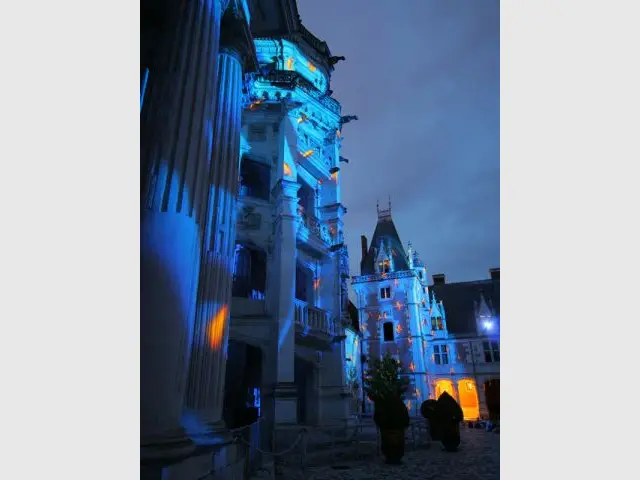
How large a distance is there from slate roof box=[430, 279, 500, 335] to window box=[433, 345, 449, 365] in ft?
5.17

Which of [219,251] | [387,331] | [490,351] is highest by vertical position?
[219,251]

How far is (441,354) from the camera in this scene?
27531 millimetres

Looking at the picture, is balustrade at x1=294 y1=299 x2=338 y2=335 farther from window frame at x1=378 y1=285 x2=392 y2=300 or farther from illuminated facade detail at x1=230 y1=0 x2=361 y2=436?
window frame at x1=378 y1=285 x2=392 y2=300

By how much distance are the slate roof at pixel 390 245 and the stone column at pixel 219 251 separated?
946 inches

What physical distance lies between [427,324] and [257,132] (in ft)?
67.0

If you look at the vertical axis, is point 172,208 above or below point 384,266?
below

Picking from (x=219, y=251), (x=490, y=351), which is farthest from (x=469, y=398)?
(x=219, y=251)

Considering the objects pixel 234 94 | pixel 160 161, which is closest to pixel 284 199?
pixel 234 94

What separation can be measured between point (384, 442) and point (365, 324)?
789 inches

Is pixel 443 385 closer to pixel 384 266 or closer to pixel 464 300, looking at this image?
pixel 464 300

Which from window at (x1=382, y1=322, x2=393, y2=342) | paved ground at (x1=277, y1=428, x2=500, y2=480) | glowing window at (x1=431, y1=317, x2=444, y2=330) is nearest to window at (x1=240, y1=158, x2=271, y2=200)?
paved ground at (x1=277, y1=428, x2=500, y2=480)

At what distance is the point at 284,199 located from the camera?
471 inches

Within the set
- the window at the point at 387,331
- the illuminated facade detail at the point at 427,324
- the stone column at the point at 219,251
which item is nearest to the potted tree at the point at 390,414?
the stone column at the point at 219,251
